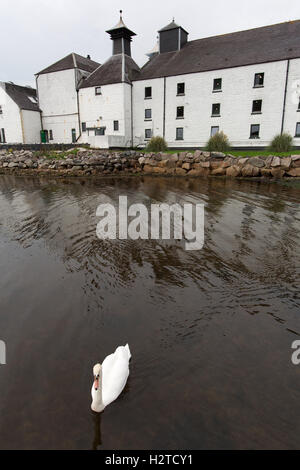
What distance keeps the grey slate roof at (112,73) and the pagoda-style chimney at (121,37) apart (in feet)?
3.00

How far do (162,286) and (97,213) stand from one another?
21.3 feet

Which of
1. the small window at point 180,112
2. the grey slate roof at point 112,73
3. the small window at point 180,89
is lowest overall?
the small window at point 180,112

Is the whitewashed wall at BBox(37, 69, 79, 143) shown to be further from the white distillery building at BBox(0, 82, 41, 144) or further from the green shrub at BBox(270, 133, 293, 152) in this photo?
the green shrub at BBox(270, 133, 293, 152)

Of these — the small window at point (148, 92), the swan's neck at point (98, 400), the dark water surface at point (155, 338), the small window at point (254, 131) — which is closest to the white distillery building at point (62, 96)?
the small window at point (148, 92)

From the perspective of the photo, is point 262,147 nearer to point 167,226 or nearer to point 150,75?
point 150,75

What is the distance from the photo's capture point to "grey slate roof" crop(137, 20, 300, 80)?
3064cm

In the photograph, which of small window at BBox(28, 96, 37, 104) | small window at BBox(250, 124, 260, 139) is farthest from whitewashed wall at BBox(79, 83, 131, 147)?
small window at BBox(250, 124, 260, 139)

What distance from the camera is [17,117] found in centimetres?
4200

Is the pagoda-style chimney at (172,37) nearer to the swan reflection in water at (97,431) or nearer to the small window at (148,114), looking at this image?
the small window at (148,114)

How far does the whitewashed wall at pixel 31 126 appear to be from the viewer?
4209cm

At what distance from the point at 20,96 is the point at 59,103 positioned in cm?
722

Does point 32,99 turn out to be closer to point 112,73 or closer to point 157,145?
point 112,73

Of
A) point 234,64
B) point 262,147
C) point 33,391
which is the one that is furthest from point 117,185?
point 234,64

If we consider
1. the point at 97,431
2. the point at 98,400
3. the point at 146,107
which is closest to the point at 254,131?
the point at 146,107
